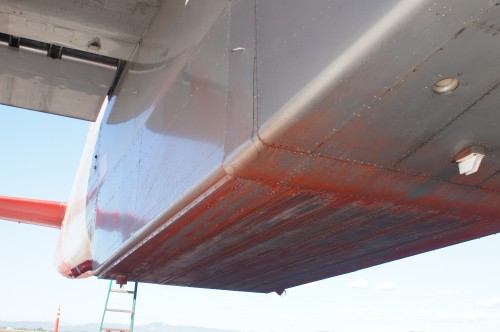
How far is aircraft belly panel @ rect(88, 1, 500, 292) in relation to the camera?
6.01 feet

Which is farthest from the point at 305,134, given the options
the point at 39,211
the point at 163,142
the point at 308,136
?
the point at 39,211

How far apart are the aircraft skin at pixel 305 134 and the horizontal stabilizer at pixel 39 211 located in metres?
8.45

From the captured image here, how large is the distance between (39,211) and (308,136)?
12.1 meters

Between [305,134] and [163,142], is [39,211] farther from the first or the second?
[305,134]

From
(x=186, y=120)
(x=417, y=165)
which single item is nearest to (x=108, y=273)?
(x=186, y=120)

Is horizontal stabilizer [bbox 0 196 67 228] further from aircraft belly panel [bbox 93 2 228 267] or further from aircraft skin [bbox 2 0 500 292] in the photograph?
aircraft skin [bbox 2 0 500 292]

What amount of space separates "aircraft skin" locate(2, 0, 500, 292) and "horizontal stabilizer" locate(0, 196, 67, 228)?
333 inches

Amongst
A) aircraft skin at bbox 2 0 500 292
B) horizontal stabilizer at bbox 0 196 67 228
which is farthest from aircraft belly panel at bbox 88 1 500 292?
horizontal stabilizer at bbox 0 196 67 228

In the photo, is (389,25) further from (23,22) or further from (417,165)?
(23,22)

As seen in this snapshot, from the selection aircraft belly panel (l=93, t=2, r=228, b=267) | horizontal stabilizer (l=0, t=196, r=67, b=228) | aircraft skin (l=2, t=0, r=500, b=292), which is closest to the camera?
aircraft skin (l=2, t=0, r=500, b=292)

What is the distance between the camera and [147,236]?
152 inches

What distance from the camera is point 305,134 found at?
2186 mm

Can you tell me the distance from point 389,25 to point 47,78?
5.07 meters

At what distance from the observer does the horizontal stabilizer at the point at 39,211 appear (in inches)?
482
